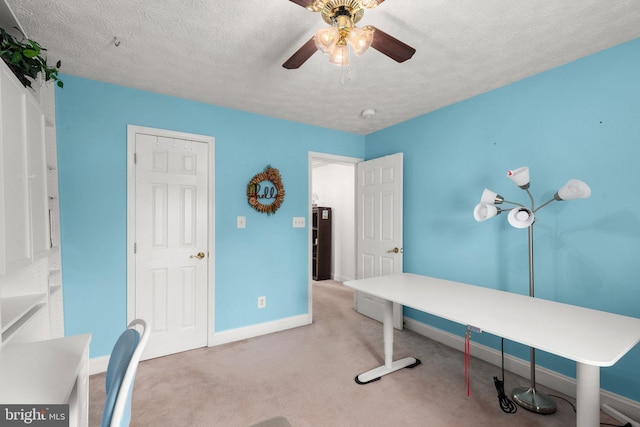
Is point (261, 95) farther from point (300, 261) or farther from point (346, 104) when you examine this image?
point (300, 261)

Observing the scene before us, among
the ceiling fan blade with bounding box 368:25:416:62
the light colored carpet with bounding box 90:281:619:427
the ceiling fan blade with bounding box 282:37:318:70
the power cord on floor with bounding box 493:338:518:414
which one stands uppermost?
the ceiling fan blade with bounding box 282:37:318:70

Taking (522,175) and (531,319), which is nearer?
(531,319)

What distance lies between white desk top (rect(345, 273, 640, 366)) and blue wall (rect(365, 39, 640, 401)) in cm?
17

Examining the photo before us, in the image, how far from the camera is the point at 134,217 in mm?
2617

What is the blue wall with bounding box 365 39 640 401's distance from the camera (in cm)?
194

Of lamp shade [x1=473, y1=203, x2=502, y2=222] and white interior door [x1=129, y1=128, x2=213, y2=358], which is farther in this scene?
white interior door [x1=129, y1=128, x2=213, y2=358]

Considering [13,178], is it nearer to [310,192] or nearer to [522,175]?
[310,192]

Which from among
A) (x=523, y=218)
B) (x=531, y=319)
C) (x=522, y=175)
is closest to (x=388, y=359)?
(x=531, y=319)

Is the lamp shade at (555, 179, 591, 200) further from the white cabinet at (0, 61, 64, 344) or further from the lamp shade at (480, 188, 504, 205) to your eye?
the white cabinet at (0, 61, 64, 344)

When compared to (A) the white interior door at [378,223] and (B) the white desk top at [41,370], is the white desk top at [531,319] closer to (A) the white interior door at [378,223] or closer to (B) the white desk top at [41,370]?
(A) the white interior door at [378,223]

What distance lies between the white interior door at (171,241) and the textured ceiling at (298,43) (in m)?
0.60

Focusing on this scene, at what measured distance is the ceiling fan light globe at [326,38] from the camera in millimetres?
1355

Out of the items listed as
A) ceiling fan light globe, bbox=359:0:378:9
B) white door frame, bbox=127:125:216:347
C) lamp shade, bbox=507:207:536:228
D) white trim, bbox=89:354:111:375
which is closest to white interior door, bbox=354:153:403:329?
lamp shade, bbox=507:207:536:228

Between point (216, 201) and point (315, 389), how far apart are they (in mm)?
1927
